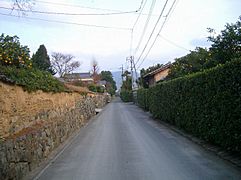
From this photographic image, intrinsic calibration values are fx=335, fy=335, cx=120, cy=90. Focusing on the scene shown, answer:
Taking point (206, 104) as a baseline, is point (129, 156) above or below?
below

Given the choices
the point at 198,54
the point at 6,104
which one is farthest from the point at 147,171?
the point at 198,54

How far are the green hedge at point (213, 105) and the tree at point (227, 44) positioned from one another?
3693mm

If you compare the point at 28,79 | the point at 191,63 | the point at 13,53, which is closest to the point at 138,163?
the point at 28,79

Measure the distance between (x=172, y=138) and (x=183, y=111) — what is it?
1.90m

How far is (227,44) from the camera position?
19.4 metres

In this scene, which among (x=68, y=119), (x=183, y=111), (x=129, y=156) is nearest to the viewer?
(x=129, y=156)

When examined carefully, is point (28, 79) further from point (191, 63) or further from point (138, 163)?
point (191, 63)

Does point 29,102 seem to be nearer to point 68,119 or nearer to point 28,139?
point 28,139

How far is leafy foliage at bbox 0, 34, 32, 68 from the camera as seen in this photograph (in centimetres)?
1146

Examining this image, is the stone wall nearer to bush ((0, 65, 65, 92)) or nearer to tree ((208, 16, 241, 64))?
bush ((0, 65, 65, 92))

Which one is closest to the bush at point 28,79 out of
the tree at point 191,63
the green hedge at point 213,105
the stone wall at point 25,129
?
the stone wall at point 25,129

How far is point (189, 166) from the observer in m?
8.75

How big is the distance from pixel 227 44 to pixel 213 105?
9.29 meters

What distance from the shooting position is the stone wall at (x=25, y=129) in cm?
789
